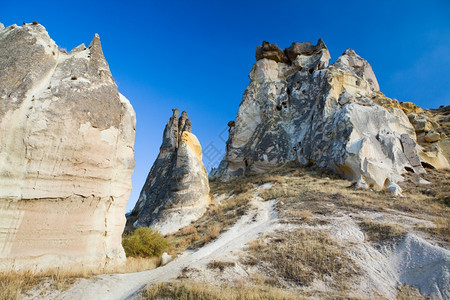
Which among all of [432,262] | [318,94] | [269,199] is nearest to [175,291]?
[432,262]

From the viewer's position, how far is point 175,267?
7.06 meters

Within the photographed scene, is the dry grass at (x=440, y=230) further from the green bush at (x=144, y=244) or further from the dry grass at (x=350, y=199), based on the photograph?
the green bush at (x=144, y=244)

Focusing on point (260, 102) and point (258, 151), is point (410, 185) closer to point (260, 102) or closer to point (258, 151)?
point (258, 151)

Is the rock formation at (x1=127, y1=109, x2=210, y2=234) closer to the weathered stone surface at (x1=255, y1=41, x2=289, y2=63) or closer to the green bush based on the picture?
the green bush

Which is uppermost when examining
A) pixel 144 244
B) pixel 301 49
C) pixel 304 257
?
pixel 301 49

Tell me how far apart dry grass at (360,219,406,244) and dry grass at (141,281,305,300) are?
3.78 metres

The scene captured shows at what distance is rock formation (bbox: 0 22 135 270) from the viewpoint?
18.0 feet

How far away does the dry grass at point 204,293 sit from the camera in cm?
462

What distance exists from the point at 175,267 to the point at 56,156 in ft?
13.0

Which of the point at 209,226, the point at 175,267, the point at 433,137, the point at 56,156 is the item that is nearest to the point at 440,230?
the point at 175,267

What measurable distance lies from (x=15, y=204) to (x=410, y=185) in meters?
17.4

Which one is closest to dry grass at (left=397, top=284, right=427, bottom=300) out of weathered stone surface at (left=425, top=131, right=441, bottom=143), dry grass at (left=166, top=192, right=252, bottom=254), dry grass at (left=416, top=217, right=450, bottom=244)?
dry grass at (left=416, top=217, right=450, bottom=244)

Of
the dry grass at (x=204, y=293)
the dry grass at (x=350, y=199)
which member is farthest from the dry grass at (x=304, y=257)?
the dry grass at (x=350, y=199)

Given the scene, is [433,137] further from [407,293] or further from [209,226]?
[407,293]
